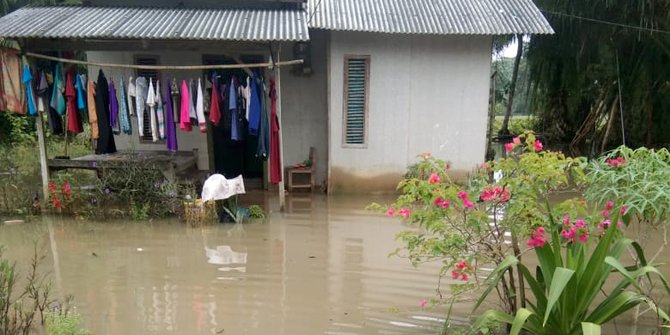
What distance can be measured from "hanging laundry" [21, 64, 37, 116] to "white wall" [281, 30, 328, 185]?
4.15 metres

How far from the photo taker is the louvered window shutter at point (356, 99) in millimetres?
8719

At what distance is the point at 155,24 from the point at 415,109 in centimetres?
472

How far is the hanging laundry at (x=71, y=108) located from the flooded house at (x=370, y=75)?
137cm

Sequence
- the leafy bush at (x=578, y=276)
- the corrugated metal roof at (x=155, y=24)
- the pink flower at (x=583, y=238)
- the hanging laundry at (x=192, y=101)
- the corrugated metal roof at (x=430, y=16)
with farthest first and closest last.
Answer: the corrugated metal roof at (x=430, y=16) → the hanging laundry at (x=192, y=101) → the corrugated metal roof at (x=155, y=24) → the pink flower at (x=583, y=238) → the leafy bush at (x=578, y=276)

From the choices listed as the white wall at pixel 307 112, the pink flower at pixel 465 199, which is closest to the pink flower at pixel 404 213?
the pink flower at pixel 465 199

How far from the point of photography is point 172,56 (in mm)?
9000

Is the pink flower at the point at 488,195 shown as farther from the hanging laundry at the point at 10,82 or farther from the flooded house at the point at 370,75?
the hanging laundry at the point at 10,82

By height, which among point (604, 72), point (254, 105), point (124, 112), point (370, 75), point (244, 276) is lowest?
point (244, 276)

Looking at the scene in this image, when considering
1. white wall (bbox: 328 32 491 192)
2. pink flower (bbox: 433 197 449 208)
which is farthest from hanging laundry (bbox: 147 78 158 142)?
pink flower (bbox: 433 197 449 208)

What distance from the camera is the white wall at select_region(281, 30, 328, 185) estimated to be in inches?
364

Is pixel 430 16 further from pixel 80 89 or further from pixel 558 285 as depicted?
pixel 558 285

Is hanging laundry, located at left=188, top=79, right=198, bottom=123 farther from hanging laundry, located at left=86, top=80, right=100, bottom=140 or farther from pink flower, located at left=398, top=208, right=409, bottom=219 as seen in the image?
pink flower, located at left=398, top=208, right=409, bottom=219

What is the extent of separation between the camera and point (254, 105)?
24.1ft

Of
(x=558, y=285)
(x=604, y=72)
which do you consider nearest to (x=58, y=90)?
(x=558, y=285)
